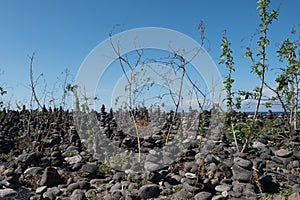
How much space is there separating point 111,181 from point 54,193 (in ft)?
2.44

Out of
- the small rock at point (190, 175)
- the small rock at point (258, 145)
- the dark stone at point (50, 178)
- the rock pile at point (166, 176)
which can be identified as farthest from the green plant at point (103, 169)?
the small rock at point (258, 145)

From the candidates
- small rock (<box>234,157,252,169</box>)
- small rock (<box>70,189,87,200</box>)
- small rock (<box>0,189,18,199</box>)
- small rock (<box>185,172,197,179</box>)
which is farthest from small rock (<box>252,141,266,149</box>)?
small rock (<box>0,189,18,199</box>)

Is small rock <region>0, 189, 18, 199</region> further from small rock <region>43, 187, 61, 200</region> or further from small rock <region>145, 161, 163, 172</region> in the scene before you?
small rock <region>145, 161, 163, 172</region>

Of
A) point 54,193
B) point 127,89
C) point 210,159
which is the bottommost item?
point 54,193

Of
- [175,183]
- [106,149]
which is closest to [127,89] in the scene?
[106,149]

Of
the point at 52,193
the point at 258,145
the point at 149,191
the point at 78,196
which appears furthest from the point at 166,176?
the point at 258,145

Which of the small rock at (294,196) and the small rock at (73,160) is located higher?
the small rock at (73,160)

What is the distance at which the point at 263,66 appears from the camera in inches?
184

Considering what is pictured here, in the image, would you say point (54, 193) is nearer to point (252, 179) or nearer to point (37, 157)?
point (37, 157)

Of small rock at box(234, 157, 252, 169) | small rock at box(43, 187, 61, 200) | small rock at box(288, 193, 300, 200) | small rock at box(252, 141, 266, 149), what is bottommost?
small rock at box(43, 187, 61, 200)

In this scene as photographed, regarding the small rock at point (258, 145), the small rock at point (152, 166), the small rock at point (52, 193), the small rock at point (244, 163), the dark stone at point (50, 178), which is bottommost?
the small rock at point (52, 193)

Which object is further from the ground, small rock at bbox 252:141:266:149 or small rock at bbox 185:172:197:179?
small rock at bbox 252:141:266:149

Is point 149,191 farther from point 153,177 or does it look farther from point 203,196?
point 203,196

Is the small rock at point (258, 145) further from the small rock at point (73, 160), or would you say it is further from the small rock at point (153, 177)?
the small rock at point (73, 160)
